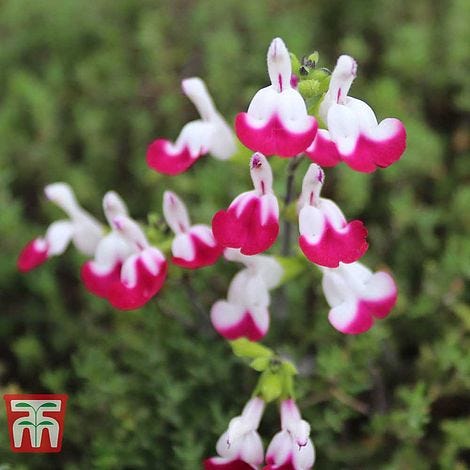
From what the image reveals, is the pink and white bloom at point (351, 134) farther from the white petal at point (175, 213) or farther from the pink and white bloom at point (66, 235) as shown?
the pink and white bloom at point (66, 235)

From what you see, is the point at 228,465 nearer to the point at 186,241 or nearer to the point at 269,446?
the point at 269,446

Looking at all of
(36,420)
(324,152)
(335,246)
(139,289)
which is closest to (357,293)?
(335,246)

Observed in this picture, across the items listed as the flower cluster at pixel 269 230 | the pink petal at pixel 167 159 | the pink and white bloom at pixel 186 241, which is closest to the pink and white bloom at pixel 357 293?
the flower cluster at pixel 269 230

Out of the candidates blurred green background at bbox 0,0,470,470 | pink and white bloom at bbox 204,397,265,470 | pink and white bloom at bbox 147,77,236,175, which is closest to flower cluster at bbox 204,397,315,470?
pink and white bloom at bbox 204,397,265,470

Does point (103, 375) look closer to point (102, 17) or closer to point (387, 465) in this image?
point (387, 465)

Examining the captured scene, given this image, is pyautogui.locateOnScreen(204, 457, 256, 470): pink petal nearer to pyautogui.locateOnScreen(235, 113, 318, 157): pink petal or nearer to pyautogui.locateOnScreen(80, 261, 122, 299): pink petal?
pyautogui.locateOnScreen(80, 261, 122, 299): pink petal

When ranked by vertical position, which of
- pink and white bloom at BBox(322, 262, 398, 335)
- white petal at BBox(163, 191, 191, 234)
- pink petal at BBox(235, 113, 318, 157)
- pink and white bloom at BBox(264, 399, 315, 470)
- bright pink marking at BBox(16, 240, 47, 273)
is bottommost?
pink and white bloom at BBox(264, 399, 315, 470)
